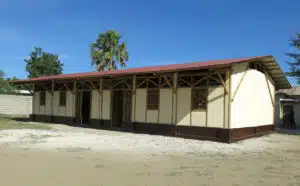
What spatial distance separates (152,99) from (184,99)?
1.91 m

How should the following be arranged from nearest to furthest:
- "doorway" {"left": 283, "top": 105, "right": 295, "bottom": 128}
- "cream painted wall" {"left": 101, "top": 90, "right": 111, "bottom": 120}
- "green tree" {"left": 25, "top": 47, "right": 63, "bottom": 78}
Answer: "cream painted wall" {"left": 101, "top": 90, "right": 111, "bottom": 120}, "doorway" {"left": 283, "top": 105, "right": 295, "bottom": 128}, "green tree" {"left": 25, "top": 47, "right": 63, "bottom": 78}

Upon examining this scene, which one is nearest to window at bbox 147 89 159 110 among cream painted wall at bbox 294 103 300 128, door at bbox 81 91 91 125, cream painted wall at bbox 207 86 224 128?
cream painted wall at bbox 207 86 224 128

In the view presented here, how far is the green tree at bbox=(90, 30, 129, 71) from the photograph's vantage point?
32.7 meters

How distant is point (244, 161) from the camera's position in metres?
8.02

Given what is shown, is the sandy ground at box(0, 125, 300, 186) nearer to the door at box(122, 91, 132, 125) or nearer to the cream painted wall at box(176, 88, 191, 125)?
the cream painted wall at box(176, 88, 191, 125)

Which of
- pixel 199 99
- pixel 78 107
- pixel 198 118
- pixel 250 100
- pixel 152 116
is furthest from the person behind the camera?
pixel 78 107

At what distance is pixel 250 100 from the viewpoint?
13.9m

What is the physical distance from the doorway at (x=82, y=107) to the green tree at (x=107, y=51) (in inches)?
522

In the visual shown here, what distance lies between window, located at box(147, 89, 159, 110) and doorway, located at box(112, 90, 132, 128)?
5.71ft

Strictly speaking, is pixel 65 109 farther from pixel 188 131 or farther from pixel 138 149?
pixel 138 149

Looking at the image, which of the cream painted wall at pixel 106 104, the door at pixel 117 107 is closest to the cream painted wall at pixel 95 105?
the cream painted wall at pixel 106 104

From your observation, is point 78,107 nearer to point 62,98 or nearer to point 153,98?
point 62,98

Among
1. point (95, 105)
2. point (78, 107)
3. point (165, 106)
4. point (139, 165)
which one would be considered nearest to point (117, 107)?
point (95, 105)

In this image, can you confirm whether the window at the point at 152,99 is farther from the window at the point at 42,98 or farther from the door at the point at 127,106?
the window at the point at 42,98
